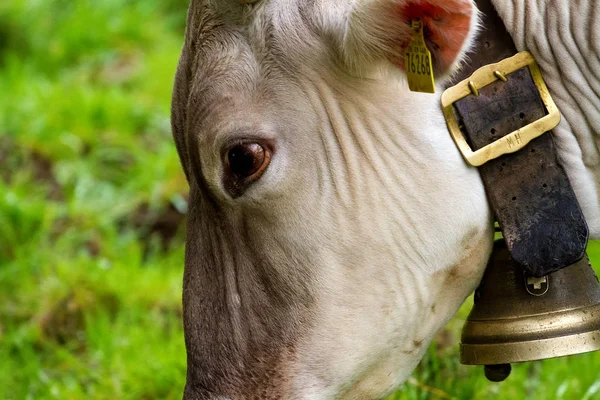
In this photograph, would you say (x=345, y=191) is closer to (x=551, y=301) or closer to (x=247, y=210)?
(x=247, y=210)

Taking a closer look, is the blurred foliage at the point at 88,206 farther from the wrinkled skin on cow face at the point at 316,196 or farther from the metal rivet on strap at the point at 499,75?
the metal rivet on strap at the point at 499,75

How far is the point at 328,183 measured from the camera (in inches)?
107

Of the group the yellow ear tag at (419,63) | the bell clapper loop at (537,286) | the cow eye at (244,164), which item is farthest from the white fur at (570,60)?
the cow eye at (244,164)

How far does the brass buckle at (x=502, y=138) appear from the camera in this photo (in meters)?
2.70

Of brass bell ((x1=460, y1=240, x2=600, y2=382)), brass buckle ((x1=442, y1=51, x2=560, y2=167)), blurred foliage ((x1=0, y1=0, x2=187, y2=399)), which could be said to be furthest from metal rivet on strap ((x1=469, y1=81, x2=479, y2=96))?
blurred foliage ((x1=0, y1=0, x2=187, y2=399))

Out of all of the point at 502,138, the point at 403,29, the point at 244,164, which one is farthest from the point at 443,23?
the point at 244,164

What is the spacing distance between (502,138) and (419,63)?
317 millimetres

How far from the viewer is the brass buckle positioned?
2.70m

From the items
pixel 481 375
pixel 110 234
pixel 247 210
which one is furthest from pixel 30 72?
pixel 247 210

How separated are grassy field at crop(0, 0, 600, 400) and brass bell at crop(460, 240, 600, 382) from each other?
892 millimetres

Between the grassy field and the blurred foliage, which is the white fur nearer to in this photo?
the grassy field

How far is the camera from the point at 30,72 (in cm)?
741

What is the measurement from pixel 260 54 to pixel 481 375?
1728 millimetres

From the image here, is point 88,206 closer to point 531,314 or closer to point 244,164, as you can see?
point 244,164
